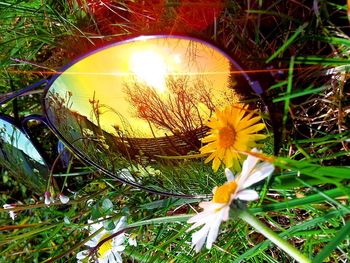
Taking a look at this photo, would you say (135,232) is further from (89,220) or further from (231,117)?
(231,117)

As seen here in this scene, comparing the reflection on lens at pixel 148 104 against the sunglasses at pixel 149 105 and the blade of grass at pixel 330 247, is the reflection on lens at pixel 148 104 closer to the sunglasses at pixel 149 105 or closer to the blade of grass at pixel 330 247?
the sunglasses at pixel 149 105

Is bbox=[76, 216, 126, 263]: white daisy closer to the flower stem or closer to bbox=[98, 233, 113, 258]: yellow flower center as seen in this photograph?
bbox=[98, 233, 113, 258]: yellow flower center

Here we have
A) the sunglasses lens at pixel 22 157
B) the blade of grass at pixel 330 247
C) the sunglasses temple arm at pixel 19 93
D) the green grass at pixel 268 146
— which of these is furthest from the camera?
the sunglasses lens at pixel 22 157

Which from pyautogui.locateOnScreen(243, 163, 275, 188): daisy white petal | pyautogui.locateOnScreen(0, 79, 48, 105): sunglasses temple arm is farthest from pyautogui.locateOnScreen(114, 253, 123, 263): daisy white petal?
pyautogui.locateOnScreen(243, 163, 275, 188): daisy white petal

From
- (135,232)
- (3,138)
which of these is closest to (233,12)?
(135,232)

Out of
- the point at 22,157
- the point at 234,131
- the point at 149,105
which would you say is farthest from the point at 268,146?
the point at 22,157

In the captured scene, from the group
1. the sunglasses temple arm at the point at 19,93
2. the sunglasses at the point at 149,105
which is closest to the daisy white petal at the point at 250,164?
the sunglasses at the point at 149,105
